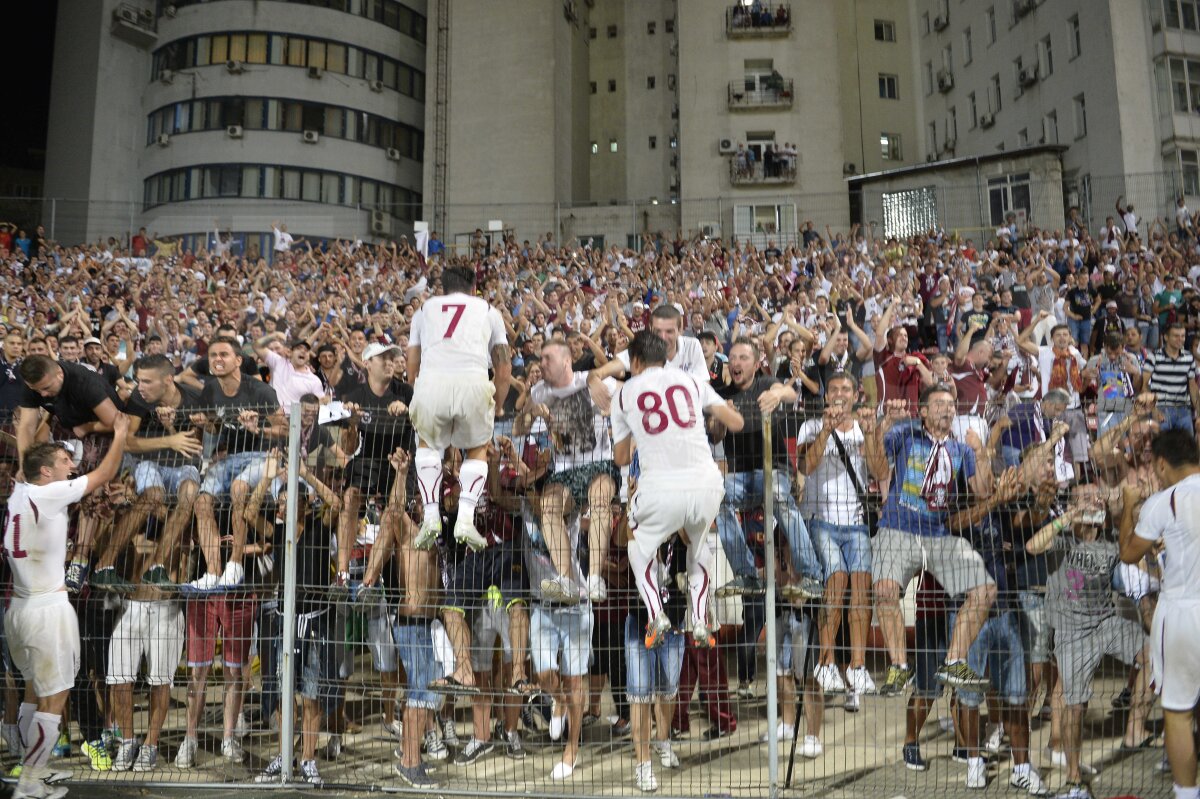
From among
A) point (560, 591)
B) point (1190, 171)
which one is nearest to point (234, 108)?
point (1190, 171)

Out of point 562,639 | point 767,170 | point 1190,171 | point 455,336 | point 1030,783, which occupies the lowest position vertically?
point 1030,783

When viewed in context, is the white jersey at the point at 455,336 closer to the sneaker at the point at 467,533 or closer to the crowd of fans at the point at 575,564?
the crowd of fans at the point at 575,564

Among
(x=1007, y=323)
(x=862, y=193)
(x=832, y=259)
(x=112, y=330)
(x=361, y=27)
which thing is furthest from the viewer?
(x=361, y=27)

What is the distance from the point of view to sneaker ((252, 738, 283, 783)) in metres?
6.43

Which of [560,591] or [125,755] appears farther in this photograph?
[125,755]

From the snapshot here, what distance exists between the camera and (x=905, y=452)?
258 inches

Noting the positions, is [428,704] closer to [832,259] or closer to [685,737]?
[685,737]

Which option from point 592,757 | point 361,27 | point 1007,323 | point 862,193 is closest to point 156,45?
point 361,27

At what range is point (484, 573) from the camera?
695 centimetres

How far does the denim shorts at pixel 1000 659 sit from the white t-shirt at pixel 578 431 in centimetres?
283

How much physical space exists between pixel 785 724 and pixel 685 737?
2.59ft

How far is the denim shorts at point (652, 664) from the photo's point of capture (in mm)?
6484

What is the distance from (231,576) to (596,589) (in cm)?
271

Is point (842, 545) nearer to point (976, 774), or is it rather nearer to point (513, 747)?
point (976, 774)
